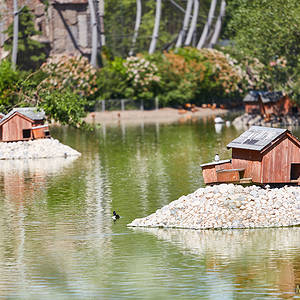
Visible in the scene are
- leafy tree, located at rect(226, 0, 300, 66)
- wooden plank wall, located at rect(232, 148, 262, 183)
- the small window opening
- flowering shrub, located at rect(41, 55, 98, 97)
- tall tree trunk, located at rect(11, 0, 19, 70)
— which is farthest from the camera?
flowering shrub, located at rect(41, 55, 98, 97)

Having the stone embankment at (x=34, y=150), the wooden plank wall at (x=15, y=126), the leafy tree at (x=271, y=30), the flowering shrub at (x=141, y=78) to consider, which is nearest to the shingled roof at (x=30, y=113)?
the wooden plank wall at (x=15, y=126)

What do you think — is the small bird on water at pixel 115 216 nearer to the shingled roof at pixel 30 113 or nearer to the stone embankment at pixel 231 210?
the stone embankment at pixel 231 210

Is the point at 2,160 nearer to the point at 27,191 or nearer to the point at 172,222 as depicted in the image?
the point at 27,191

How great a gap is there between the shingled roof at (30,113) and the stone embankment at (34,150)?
204 cm

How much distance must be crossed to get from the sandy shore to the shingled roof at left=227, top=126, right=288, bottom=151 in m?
66.5

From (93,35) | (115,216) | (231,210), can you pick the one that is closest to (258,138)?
(231,210)

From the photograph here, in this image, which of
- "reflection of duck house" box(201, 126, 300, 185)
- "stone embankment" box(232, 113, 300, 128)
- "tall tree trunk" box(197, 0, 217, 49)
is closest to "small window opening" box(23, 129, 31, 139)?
"reflection of duck house" box(201, 126, 300, 185)

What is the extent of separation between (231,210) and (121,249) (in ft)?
16.6

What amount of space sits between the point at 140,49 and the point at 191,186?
106463 millimetres

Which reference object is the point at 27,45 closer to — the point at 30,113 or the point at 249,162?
the point at 30,113

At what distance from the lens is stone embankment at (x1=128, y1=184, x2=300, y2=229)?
33.0 metres

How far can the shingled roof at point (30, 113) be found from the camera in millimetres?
63031

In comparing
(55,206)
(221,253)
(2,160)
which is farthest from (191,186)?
(2,160)

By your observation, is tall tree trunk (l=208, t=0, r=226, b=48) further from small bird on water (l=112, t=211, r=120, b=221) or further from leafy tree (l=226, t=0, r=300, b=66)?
small bird on water (l=112, t=211, r=120, b=221)
